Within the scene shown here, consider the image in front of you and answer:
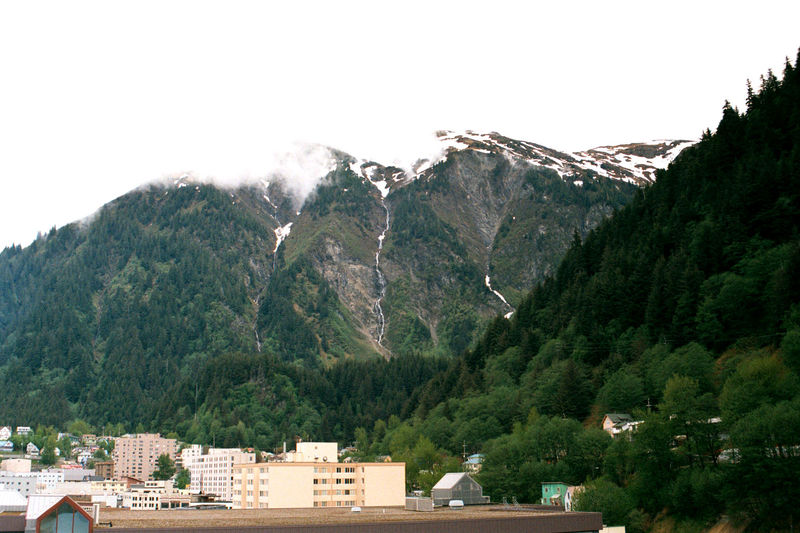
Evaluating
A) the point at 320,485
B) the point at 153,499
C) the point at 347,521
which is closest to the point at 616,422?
the point at 320,485

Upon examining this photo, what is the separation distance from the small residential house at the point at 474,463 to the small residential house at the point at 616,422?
18.6 meters

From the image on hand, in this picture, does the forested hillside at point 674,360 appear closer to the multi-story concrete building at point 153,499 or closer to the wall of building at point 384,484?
the wall of building at point 384,484

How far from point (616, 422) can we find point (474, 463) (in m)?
25.7

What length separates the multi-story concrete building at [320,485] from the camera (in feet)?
261

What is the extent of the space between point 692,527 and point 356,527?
136ft

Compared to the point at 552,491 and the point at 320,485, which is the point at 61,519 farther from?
the point at 552,491

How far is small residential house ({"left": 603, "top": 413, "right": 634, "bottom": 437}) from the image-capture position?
106 meters

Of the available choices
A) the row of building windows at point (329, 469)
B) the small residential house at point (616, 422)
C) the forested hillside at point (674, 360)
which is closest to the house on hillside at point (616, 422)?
the small residential house at point (616, 422)

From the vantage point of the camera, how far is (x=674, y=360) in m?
102

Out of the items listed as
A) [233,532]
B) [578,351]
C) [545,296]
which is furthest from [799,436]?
[545,296]

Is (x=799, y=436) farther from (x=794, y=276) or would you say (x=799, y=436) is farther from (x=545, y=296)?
(x=545, y=296)

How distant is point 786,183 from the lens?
108 metres

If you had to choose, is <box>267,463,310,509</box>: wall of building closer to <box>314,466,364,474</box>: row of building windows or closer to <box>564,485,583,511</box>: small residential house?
<box>314,466,364,474</box>: row of building windows

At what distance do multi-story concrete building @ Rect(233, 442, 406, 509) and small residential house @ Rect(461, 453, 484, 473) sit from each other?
35860 mm
